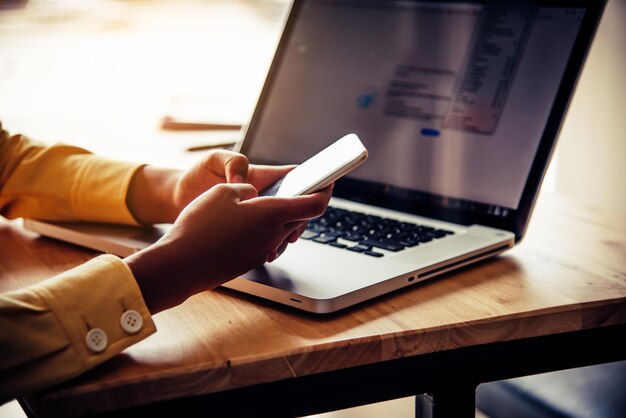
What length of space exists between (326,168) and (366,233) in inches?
8.0

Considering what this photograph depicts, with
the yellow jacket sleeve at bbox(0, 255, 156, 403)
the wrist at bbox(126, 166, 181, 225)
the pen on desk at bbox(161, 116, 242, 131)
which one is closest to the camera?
the yellow jacket sleeve at bbox(0, 255, 156, 403)

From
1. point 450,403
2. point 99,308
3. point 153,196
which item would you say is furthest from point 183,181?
point 450,403

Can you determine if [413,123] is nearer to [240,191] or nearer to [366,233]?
[366,233]

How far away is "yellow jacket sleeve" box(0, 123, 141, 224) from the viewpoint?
0.85 metres

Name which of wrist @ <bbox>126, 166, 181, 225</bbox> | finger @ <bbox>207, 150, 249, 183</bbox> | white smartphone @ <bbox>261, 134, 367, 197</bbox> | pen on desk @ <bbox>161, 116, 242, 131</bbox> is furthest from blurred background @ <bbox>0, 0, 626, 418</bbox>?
white smartphone @ <bbox>261, 134, 367, 197</bbox>

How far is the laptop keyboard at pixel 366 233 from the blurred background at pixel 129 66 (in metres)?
0.65

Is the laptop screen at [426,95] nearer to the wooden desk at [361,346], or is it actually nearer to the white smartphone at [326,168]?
the wooden desk at [361,346]

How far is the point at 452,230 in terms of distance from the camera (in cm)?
85

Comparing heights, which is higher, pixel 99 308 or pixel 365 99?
pixel 365 99

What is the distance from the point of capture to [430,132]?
3.14 feet

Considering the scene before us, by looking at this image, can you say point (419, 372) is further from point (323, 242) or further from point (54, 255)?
point (54, 255)

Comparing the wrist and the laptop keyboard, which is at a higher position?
the laptop keyboard

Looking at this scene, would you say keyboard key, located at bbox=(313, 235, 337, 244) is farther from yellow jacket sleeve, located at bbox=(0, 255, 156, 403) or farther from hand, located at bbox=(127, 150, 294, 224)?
yellow jacket sleeve, located at bbox=(0, 255, 156, 403)

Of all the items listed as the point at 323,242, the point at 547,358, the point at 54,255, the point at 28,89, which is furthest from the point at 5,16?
the point at 547,358
